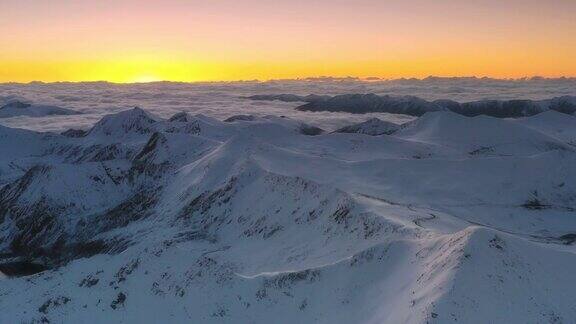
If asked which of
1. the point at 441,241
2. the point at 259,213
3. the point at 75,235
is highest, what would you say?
the point at 441,241

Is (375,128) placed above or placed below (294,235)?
below

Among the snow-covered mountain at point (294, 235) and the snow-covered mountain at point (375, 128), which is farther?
the snow-covered mountain at point (375, 128)

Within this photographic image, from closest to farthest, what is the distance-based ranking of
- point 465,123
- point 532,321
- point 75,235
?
1. point 532,321
2. point 75,235
3. point 465,123

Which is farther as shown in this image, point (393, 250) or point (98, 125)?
point (98, 125)

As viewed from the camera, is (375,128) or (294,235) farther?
(375,128)

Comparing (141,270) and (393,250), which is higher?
(393,250)

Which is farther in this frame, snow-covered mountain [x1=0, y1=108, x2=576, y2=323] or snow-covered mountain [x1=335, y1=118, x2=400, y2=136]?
snow-covered mountain [x1=335, y1=118, x2=400, y2=136]

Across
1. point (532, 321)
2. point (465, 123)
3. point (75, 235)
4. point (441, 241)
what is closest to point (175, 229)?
point (75, 235)

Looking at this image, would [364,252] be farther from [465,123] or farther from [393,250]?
[465,123]
